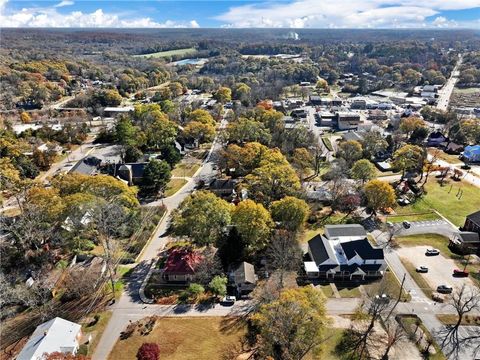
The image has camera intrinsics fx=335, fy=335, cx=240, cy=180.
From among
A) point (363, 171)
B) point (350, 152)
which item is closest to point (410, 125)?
point (350, 152)

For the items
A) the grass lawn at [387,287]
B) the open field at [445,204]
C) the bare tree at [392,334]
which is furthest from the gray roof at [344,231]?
the bare tree at [392,334]

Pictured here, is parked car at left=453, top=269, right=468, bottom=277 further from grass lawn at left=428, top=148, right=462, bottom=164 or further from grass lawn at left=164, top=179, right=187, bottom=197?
grass lawn at left=164, top=179, right=187, bottom=197

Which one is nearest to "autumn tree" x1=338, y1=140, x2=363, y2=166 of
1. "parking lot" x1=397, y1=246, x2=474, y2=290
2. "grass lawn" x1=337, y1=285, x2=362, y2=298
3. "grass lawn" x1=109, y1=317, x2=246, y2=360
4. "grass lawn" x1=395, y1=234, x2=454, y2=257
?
"grass lawn" x1=395, y1=234, x2=454, y2=257

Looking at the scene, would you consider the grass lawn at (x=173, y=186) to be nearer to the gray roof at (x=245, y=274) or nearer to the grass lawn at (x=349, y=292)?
the gray roof at (x=245, y=274)

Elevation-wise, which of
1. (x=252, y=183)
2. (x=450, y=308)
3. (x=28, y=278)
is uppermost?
(x=252, y=183)

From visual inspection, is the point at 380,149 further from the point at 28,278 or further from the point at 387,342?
the point at 28,278

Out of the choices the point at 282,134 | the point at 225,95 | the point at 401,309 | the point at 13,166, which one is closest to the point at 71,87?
the point at 225,95

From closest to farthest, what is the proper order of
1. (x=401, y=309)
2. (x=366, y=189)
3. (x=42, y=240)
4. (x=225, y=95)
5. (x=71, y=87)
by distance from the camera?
(x=401, y=309) → (x=42, y=240) → (x=366, y=189) → (x=225, y=95) → (x=71, y=87)
